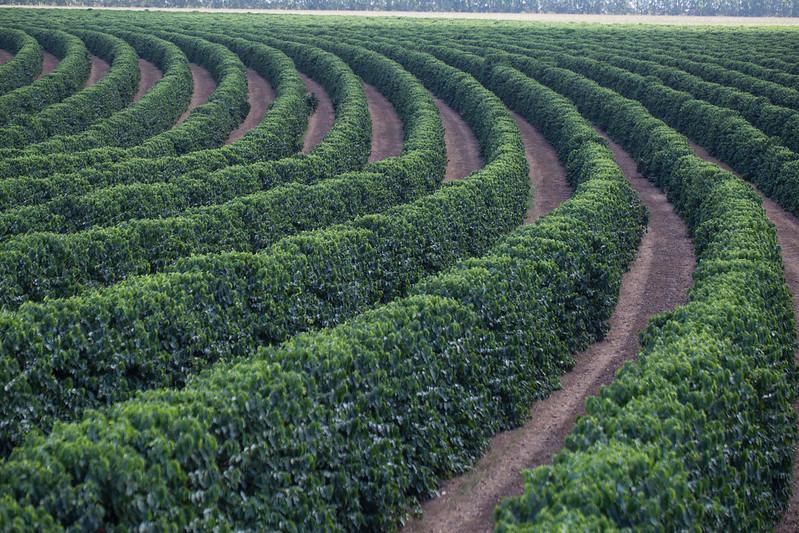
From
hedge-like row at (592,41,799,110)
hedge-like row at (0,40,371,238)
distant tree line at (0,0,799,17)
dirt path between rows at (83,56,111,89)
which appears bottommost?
distant tree line at (0,0,799,17)

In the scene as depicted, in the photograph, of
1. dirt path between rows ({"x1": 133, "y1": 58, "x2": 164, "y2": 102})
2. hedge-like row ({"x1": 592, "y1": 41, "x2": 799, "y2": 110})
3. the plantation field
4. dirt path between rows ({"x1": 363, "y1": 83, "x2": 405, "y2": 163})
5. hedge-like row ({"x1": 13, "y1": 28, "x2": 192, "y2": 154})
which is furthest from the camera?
dirt path between rows ({"x1": 133, "y1": 58, "x2": 164, "y2": 102})

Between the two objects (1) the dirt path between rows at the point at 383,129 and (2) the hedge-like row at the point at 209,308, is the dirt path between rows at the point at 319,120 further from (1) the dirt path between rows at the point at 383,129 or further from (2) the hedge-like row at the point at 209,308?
(2) the hedge-like row at the point at 209,308

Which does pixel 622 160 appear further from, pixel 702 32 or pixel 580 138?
pixel 702 32

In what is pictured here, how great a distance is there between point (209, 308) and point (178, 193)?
10.7 meters

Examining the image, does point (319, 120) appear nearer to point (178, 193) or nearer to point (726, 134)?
point (726, 134)

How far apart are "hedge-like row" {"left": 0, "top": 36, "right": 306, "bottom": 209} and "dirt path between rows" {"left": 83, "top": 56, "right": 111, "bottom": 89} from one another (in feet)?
64.2

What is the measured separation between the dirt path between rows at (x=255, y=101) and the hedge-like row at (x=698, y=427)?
105ft

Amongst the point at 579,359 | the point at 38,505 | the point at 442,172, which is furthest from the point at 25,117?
the point at 38,505

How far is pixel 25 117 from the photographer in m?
40.4

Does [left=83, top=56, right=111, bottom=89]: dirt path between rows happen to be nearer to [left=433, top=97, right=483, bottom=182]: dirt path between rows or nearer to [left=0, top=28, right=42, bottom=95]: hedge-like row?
[left=0, top=28, right=42, bottom=95]: hedge-like row

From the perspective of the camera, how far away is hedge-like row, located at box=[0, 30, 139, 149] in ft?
127

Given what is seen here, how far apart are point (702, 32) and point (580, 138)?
205 feet

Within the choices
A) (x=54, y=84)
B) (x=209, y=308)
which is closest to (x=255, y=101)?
(x=54, y=84)

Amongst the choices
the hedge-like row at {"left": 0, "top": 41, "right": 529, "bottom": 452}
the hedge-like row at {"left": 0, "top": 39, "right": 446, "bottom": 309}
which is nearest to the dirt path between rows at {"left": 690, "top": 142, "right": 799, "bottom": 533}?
the hedge-like row at {"left": 0, "top": 41, "right": 529, "bottom": 452}
